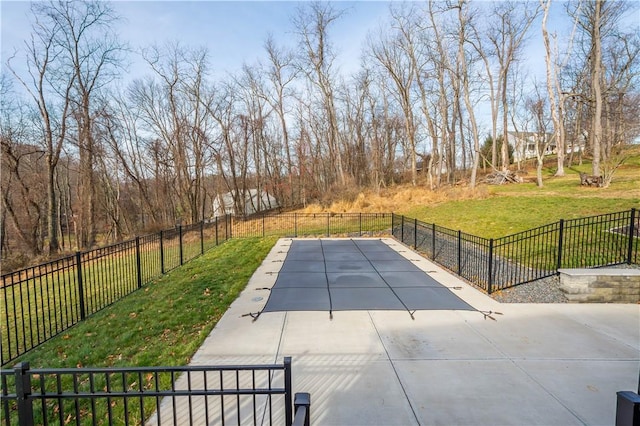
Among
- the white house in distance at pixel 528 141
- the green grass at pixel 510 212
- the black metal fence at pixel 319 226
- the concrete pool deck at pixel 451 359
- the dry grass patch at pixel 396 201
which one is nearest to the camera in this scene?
the concrete pool deck at pixel 451 359

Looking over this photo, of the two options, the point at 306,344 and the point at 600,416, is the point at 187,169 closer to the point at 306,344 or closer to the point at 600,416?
the point at 306,344

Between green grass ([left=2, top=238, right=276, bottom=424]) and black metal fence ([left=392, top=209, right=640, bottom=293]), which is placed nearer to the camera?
green grass ([left=2, top=238, right=276, bottom=424])

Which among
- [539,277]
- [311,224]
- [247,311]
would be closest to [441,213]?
[311,224]

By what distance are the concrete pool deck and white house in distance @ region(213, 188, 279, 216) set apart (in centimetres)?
2041

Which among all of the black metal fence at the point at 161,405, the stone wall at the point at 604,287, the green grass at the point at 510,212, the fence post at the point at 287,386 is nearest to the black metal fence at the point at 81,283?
the black metal fence at the point at 161,405

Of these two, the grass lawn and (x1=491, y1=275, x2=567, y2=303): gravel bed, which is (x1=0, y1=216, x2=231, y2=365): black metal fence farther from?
(x1=491, y1=275, x2=567, y2=303): gravel bed

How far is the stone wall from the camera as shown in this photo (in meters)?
5.89

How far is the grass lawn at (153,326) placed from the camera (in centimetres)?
405

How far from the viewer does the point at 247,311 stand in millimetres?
5672

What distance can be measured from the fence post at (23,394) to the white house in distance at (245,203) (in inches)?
895

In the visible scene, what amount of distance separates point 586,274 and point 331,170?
76.4 feet

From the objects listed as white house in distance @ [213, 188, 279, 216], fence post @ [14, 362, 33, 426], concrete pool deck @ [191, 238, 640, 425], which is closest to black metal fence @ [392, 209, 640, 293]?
concrete pool deck @ [191, 238, 640, 425]

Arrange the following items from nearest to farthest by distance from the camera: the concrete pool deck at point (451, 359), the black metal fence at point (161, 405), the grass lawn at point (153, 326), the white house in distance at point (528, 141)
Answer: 1. the black metal fence at point (161, 405)
2. the concrete pool deck at point (451, 359)
3. the grass lawn at point (153, 326)
4. the white house in distance at point (528, 141)

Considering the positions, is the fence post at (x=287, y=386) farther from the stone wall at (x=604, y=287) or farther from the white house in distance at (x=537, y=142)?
the white house in distance at (x=537, y=142)
